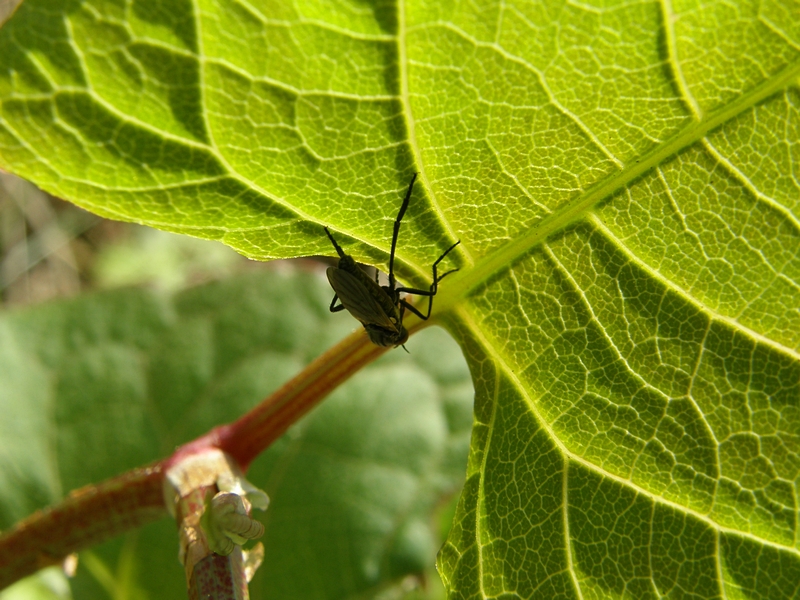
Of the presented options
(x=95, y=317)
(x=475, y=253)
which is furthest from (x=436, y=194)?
(x=95, y=317)

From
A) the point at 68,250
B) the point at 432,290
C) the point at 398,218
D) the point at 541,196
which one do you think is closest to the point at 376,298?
the point at 432,290

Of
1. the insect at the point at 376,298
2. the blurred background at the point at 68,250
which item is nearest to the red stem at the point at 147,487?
the insect at the point at 376,298

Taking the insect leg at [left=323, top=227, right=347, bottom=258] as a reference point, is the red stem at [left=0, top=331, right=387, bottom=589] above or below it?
below

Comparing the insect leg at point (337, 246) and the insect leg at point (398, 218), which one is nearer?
the insect leg at point (398, 218)

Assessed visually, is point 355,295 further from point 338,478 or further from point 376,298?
point 338,478

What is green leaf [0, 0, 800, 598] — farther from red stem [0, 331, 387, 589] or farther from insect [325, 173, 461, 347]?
red stem [0, 331, 387, 589]

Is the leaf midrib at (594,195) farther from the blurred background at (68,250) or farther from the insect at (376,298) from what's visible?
the blurred background at (68,250)

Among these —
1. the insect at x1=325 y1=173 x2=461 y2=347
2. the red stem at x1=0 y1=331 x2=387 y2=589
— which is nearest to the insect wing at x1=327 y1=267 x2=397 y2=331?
the insect at x1=325 y1=173 x2=461 y2=347
